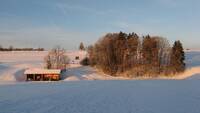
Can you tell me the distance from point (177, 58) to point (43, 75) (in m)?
40.0

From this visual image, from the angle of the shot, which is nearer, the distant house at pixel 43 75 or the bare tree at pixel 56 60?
the distant house at pixel 43 75

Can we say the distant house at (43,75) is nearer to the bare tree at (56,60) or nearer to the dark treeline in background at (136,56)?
the bare tree at (56,60)

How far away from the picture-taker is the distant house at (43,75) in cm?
7384

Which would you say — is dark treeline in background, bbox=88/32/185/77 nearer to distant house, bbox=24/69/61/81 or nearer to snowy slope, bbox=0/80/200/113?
distant house, bbox=24/69/61/81

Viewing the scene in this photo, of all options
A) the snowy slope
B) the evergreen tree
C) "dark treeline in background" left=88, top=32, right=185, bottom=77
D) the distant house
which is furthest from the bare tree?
the snowy slope

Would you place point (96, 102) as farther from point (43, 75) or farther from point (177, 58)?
point (177, 58)

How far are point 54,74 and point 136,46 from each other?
126ft

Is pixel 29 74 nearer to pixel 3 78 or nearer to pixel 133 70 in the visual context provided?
pixel 3 78

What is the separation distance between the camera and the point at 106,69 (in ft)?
305

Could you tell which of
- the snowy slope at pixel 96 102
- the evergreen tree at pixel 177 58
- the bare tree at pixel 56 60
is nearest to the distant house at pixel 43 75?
the bare tree at pixel 56 60

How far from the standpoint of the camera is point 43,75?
7488cm

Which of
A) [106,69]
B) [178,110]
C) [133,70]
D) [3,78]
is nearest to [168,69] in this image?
[133,70]

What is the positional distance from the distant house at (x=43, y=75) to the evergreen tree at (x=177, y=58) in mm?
34767

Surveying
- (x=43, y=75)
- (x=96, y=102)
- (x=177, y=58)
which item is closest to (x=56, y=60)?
(x=43, y=75)
